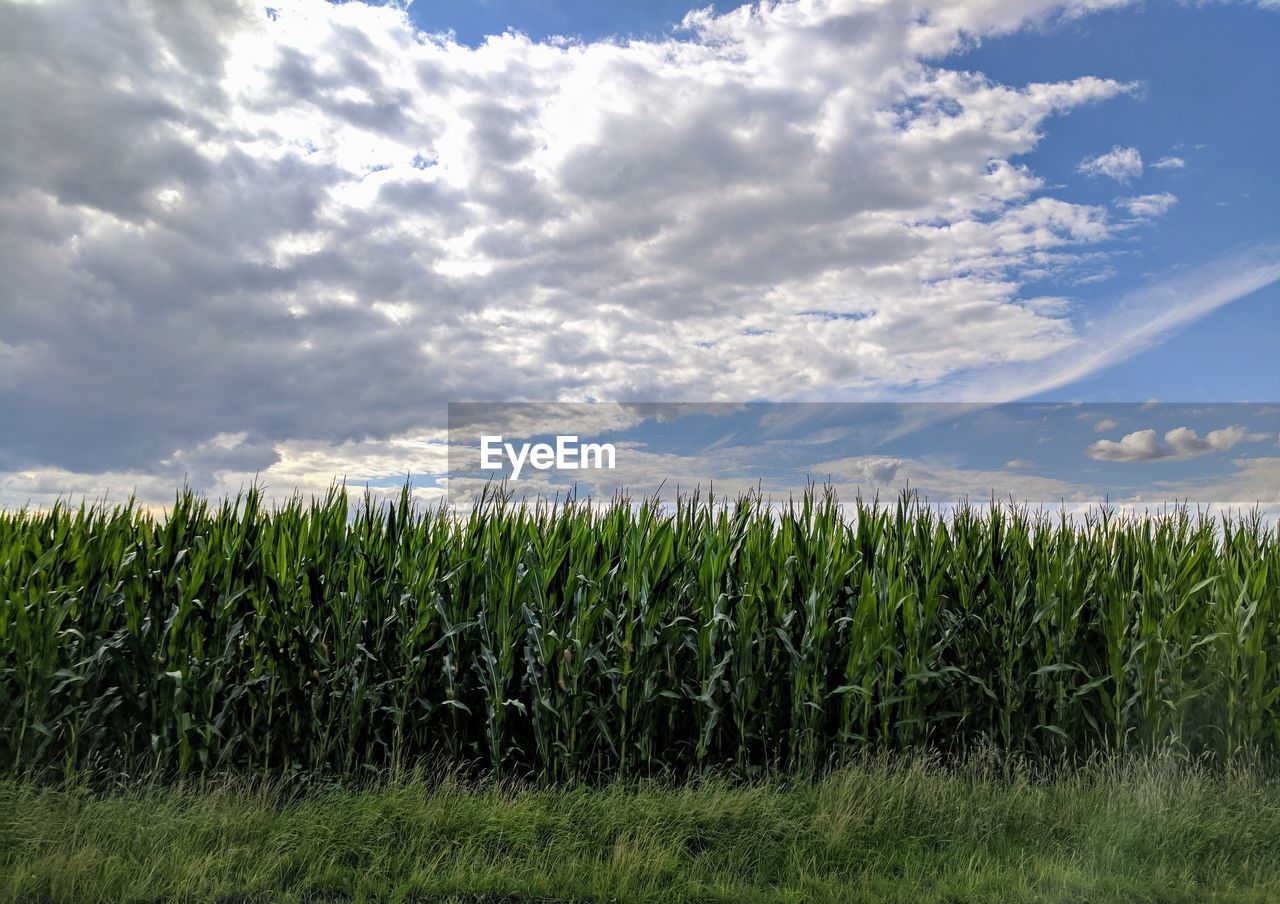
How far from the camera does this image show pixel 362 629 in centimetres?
768

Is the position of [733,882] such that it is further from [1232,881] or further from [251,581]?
[251,581]

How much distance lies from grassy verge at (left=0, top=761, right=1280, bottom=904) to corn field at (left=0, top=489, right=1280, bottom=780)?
638mm

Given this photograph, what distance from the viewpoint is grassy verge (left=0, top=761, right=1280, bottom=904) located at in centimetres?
555

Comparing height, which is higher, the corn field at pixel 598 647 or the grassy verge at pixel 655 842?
the corn field at pixel 598 647

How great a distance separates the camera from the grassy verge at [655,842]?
555 cm

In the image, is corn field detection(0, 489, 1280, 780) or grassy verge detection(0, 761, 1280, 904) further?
corn field detection(0, 489, 1280, 780)

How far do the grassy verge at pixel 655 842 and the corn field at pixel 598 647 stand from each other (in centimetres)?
64

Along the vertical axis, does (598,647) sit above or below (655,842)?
above

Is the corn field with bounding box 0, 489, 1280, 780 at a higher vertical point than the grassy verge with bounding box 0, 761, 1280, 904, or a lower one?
higher

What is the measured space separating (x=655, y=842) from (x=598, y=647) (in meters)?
1.99

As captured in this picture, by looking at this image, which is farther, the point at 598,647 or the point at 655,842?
the point at 598,647

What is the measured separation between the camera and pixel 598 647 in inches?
297

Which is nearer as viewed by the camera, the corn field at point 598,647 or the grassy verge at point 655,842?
the grassy verge at point 655,842

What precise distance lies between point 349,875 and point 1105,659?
23.8 ft
